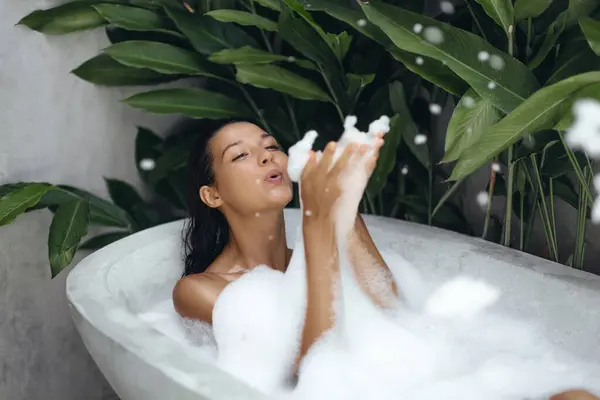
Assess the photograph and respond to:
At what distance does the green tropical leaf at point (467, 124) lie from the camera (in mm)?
1043

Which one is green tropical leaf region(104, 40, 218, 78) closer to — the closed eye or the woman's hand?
the closed eye

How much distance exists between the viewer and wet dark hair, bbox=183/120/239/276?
47.0 inches

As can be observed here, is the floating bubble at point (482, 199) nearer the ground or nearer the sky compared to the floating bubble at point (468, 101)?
nearer the ground

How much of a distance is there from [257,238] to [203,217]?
114mm

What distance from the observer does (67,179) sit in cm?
151

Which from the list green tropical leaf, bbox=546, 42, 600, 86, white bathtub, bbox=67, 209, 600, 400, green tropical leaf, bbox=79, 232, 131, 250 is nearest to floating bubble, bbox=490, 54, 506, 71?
green tropical leaf, bbox=546, 42, 600, 86

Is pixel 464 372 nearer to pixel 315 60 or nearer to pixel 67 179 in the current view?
pixel 315 60

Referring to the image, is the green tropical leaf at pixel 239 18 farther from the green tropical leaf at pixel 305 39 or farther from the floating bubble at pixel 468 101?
the floating bubble at pixel 468 101

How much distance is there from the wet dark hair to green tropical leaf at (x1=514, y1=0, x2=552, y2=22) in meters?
0.48

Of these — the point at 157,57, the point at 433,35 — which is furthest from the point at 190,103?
the point at 433,35

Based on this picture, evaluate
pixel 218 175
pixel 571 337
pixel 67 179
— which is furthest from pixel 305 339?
pixel 67 179

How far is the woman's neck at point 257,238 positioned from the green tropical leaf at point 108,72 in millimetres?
470

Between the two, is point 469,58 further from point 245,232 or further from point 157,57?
point 157,57

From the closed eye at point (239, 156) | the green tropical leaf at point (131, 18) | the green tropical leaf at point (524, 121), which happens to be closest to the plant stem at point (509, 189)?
the green tropical leaf at point (524, 121)
